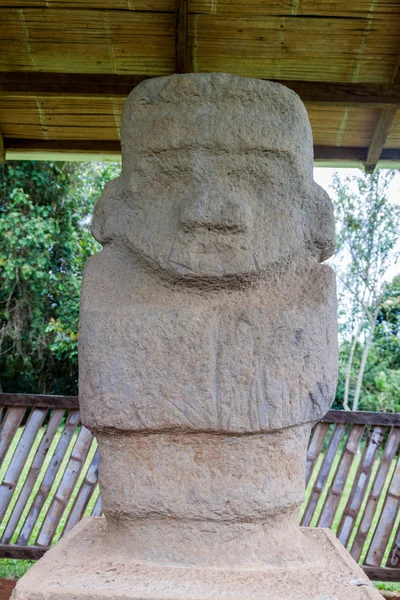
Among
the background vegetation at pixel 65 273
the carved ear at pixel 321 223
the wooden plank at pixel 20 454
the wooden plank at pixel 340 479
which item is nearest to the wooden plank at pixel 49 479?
the wooden plank at pixel 20 454

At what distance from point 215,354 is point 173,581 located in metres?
0.74

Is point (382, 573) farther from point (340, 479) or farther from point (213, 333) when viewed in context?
point (213, 333)

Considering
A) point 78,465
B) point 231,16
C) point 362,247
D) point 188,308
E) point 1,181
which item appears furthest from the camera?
point 362,247

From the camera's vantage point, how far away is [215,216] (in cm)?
234

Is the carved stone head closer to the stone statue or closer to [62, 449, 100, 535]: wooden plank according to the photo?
the stone statue

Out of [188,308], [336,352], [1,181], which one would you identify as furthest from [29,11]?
[1,181]

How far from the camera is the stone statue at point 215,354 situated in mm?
2252

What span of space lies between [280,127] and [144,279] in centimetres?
76

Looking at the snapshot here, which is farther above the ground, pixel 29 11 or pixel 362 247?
pixel 362 247

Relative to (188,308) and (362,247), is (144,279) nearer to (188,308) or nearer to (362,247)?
(188,308)

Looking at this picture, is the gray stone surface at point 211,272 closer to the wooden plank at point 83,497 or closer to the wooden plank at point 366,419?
the wooden plank at point 366,419

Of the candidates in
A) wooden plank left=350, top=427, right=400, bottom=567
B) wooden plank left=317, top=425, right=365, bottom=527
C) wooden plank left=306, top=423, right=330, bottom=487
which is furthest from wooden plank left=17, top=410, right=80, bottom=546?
wooden plank left=350, top=427, right=400, bottom=567

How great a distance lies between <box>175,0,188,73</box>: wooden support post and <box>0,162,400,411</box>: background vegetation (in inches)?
231

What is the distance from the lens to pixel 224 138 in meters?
2.43
